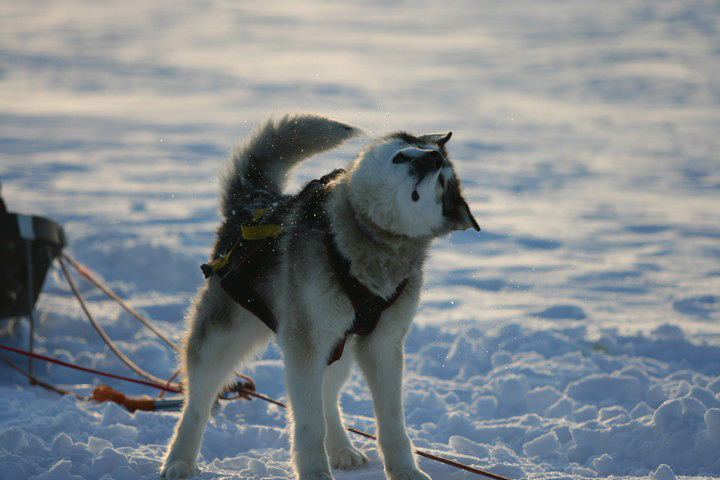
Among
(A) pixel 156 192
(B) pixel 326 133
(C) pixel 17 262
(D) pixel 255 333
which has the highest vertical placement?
(B) pixel 326 133

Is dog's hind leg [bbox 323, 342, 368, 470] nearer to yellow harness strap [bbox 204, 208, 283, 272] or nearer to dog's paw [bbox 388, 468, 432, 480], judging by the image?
dog's paw [bbox 388, 468, 432, 480]

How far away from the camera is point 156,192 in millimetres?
10695

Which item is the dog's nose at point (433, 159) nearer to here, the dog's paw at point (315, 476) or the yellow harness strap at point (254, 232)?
the yellow harness strap at point (254, 232)

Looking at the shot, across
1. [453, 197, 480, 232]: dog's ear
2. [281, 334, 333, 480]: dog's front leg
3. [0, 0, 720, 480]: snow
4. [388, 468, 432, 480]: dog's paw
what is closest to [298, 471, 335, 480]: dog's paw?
[281, 334, 333, 480]: dog's front leg

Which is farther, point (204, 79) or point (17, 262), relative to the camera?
point (204, 79)

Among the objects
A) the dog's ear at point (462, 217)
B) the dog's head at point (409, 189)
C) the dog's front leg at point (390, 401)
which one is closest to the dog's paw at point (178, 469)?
the dog's front leg at point (390, 401)

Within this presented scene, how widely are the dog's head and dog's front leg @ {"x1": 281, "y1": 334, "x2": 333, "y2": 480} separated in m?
0.49

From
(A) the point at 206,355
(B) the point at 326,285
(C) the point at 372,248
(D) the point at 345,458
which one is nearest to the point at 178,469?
(A) the point at 206,355

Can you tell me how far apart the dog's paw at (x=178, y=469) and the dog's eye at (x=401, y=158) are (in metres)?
1.48

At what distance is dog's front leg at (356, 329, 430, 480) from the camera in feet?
10.9

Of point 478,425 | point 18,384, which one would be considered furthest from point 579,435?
point 18,384

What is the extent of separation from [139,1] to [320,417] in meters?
24.3

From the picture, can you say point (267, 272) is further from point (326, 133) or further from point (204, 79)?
point (204, 79)

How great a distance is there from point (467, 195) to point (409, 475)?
6560 mm
